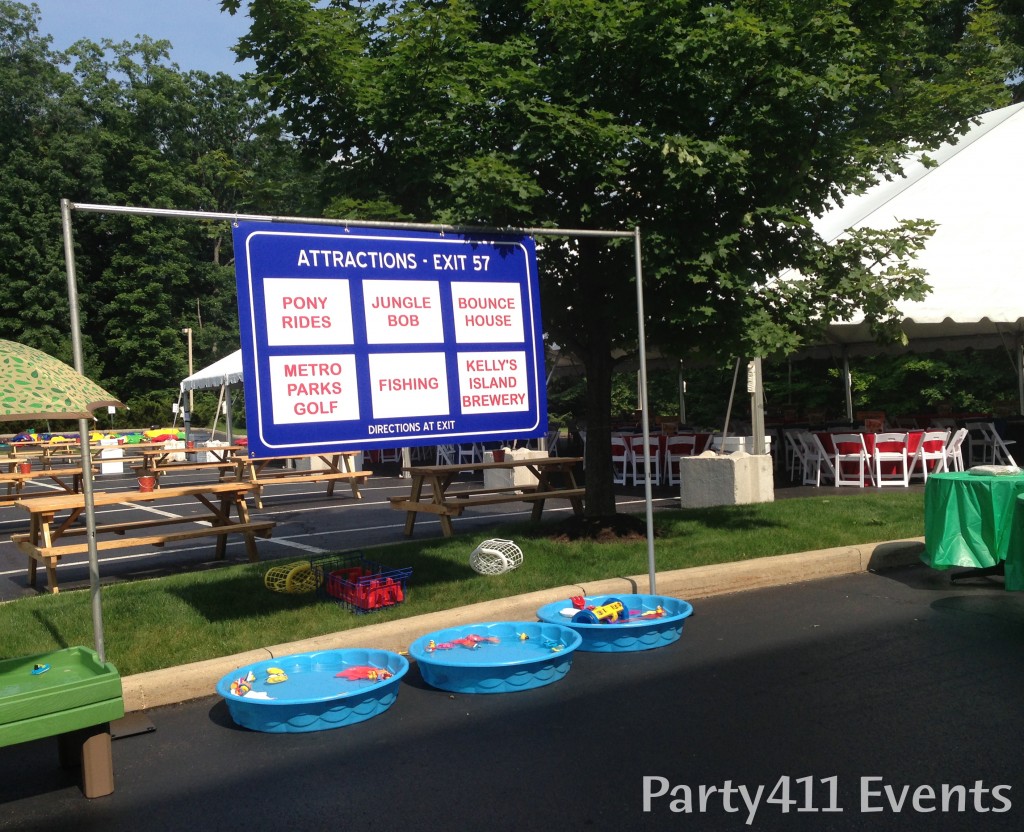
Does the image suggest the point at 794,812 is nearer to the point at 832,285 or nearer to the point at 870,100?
the point at 832,285

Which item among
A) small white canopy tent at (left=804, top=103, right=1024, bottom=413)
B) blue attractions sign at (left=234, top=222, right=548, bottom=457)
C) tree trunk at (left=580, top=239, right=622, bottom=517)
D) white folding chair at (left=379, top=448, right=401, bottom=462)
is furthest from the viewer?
white folding chair at (left=379, top=448, right=401, bottom=462)

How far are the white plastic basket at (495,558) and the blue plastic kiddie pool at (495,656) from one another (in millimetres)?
1485

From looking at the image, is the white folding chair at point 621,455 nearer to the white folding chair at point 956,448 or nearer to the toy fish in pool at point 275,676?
the white folding chair at point 956,448

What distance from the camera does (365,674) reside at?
574cm

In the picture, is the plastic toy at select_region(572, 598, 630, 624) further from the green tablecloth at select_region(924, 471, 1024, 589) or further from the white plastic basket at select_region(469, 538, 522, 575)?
the green tablecloth at select_region(924, 471, 1024, 589)

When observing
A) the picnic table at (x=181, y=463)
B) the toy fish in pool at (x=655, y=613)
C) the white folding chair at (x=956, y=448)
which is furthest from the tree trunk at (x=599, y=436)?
the picnic table at (x=181, y=463)

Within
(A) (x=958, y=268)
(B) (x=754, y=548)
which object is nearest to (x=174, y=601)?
(B) (x=754, y=548)

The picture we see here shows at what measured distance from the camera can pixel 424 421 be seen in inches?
265

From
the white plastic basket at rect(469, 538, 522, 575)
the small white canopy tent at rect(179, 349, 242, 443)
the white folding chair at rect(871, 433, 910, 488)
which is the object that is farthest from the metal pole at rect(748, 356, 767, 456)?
the small white canopy tent at rect(179, 349, 242, 443)

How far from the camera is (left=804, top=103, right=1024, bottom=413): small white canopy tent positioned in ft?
45.2

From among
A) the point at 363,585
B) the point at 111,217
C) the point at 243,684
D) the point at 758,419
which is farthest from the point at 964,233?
the point at 111,217

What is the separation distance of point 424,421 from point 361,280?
1.09m

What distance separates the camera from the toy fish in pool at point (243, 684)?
5363mm

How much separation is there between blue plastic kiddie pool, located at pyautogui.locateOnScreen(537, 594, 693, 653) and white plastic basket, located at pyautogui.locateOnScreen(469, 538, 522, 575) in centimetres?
101
